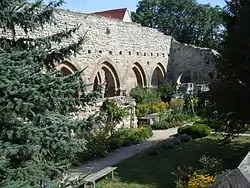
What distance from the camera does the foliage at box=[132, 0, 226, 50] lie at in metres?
35.7

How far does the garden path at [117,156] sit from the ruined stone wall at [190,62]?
12.2 m

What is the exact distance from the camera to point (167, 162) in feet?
29.3

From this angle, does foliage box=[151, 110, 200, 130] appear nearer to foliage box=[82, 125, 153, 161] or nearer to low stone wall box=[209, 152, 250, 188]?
foliage box=[82, 125, 153, 161]

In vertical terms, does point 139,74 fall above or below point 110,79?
above

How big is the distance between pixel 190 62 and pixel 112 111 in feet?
46.4

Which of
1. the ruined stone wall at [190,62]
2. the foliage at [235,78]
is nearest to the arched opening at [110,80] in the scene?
the ruined stone wall at [190,62]

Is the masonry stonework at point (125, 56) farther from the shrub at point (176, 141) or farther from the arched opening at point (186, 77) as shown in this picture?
the shrub at point (176, 141)

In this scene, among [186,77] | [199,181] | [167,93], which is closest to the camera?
[199,181]

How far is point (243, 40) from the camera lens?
8008 mm

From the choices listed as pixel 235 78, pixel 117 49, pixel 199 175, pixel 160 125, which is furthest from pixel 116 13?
pixel 199 175

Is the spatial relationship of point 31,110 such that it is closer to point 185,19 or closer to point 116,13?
point 116,13

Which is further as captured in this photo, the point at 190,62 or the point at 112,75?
the point at 190,62

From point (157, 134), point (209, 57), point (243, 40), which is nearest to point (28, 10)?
point (243, 40)

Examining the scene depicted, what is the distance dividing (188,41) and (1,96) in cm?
3460
